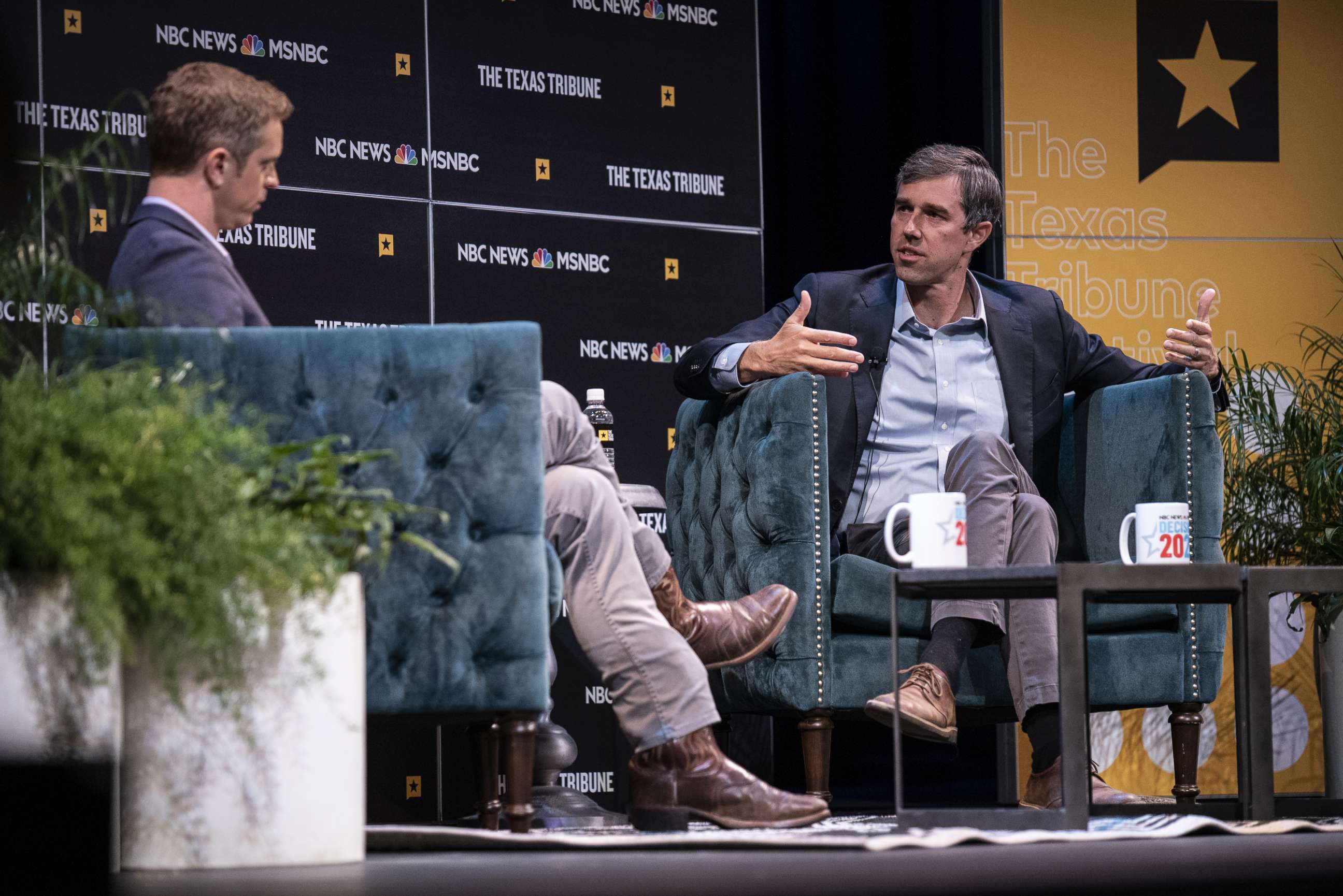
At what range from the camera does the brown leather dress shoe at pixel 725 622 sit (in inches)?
104

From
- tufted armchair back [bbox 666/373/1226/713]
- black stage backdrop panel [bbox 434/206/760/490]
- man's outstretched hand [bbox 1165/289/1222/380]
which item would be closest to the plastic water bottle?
black stage backdrop panel [bbox 434/206/760/490]

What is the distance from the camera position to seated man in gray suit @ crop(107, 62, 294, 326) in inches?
91.0

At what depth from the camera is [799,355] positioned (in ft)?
10.3

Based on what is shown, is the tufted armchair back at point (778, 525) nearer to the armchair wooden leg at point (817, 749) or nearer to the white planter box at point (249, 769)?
the armchair wooden leg at point (817, 749)

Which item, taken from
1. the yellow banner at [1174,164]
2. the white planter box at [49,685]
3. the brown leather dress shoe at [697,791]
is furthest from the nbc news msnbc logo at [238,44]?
the white planter box at [49,685]

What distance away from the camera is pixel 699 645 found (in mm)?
2658

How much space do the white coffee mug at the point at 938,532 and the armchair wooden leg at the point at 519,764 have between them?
0.59 meters

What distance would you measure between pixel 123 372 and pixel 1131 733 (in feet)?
11.2

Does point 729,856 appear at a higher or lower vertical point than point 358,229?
lower

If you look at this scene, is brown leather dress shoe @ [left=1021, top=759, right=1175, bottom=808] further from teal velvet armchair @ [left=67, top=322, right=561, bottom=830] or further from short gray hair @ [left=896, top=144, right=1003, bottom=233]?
short gray hair @ [left=896, top=144, right=1003, bottom=233]

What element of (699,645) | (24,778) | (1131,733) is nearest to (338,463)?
(24,778)

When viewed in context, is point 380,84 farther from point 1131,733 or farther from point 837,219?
point 1131,733

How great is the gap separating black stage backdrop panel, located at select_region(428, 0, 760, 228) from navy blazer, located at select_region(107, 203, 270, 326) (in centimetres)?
209

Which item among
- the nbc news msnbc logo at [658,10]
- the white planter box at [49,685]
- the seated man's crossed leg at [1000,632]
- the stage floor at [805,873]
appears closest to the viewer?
the stage floor at [805,873]
